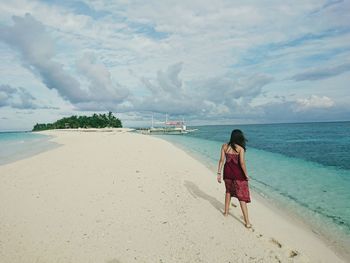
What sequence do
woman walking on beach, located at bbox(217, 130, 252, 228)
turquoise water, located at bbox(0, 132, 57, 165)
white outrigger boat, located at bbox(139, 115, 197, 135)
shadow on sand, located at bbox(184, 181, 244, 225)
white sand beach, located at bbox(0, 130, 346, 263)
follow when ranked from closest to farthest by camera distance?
white sand beach, located at bbox(0, 130, 346, 263)
woman walking on beach, located at bbox(217, 130, 252, 228)
shadow on sand, located at bbox(184, 181, 244, 225)
turquoise water, located at bbox(0, 132, 57, 165)
white outrigger boat, located at bbox(139, 115, 197, 135)

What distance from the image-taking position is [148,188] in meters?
10.9

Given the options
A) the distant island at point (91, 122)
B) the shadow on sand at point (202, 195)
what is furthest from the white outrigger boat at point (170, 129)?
the shadow on sand at point (202, 195)

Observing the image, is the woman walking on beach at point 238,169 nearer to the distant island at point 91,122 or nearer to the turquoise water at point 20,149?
the turquoise water at point 20,149

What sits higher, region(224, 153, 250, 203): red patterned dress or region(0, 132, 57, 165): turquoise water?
region(224, 153, 250, 203): red patterned dress

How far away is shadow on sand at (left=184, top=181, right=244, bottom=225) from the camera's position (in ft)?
Answer: 29.0

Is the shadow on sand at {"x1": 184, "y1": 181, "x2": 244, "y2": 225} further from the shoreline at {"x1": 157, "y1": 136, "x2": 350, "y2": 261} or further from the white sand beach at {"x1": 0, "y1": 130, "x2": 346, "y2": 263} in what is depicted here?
the shoreline at {"x1": 157, "y1": 136, "x2": 350, "y2": 261}

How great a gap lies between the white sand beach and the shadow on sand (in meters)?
0.04

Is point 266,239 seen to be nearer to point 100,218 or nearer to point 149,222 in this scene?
point 149,222

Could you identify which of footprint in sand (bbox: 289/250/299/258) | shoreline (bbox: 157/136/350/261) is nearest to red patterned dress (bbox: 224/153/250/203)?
footprint in sand (bbox: 289/250/299/258)

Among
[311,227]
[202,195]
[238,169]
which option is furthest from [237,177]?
[202,195]

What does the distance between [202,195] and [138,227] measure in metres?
3.93

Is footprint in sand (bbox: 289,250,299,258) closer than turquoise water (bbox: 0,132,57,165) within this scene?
Yes

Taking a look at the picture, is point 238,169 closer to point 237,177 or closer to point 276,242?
point 237,177

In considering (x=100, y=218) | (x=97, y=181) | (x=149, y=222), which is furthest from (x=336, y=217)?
(x=97, y=181)
